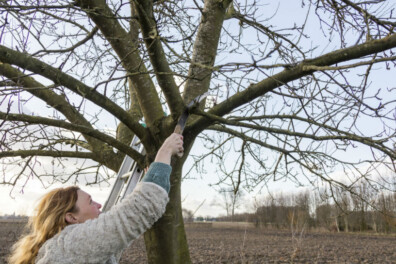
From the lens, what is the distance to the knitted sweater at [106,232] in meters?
1.48

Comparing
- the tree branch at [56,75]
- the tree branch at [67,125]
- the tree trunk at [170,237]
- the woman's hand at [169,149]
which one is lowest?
the tree trunk at [170,237]

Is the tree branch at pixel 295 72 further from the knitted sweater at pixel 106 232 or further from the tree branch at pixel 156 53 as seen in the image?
the knitted sweater at pixel 106 232

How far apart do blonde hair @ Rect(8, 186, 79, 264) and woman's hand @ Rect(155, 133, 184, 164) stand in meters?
0.50

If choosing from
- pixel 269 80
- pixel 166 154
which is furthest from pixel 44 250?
pixel 269 80

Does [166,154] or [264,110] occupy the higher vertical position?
[264,110]

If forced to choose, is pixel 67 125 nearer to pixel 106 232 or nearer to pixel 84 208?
pixel 84 208

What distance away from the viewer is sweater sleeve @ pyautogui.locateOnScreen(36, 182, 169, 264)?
1.48 metres

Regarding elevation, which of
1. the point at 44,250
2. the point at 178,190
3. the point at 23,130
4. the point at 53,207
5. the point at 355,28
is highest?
the point at 355,28

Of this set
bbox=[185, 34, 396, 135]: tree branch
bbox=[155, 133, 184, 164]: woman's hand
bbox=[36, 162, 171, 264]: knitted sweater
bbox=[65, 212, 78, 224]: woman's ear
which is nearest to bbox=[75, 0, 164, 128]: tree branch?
bbox=[185, 34, 396, 135]: tree branch

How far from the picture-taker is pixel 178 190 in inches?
122

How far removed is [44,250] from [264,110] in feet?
8.87

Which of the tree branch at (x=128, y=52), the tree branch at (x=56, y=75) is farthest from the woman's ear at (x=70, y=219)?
the tree branch at (x=128, y=52)

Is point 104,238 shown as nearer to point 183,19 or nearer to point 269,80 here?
point 269,80

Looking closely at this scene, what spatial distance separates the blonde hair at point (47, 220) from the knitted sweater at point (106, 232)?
0.27ft
